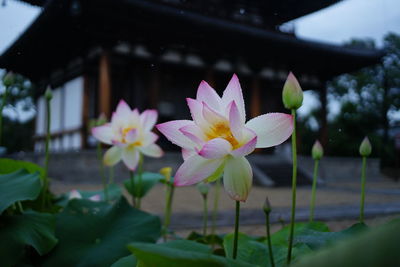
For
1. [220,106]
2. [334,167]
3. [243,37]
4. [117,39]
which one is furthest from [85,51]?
[220,106]

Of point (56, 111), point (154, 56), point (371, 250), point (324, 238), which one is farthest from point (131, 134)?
point (56, 111)

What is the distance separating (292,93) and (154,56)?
208 inches

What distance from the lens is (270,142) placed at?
13.4 inches

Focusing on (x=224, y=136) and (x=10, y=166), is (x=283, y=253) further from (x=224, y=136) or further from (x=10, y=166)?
Answer: (x=10, y=166)

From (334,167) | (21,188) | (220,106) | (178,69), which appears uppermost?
(178,69)

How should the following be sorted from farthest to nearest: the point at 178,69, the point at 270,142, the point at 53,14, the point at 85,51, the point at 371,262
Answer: the point at 178,69, the point at 85,51, the point at 53,14, the point at 270,142, the point at 371,262

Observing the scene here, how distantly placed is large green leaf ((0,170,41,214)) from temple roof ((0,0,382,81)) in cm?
363

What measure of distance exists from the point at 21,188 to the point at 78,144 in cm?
541

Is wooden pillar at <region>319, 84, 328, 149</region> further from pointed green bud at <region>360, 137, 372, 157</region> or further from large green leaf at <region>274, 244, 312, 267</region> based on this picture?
large green leaf at <region>274, 244, 312, 267</region>

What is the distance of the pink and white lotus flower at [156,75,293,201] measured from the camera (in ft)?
1.07

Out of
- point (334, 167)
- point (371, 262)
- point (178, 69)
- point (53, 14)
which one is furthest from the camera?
point (334, 167)

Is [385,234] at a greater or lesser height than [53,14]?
lesser

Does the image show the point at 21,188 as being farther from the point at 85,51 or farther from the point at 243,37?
the point at 85,51

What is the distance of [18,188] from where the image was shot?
1.79 ft
